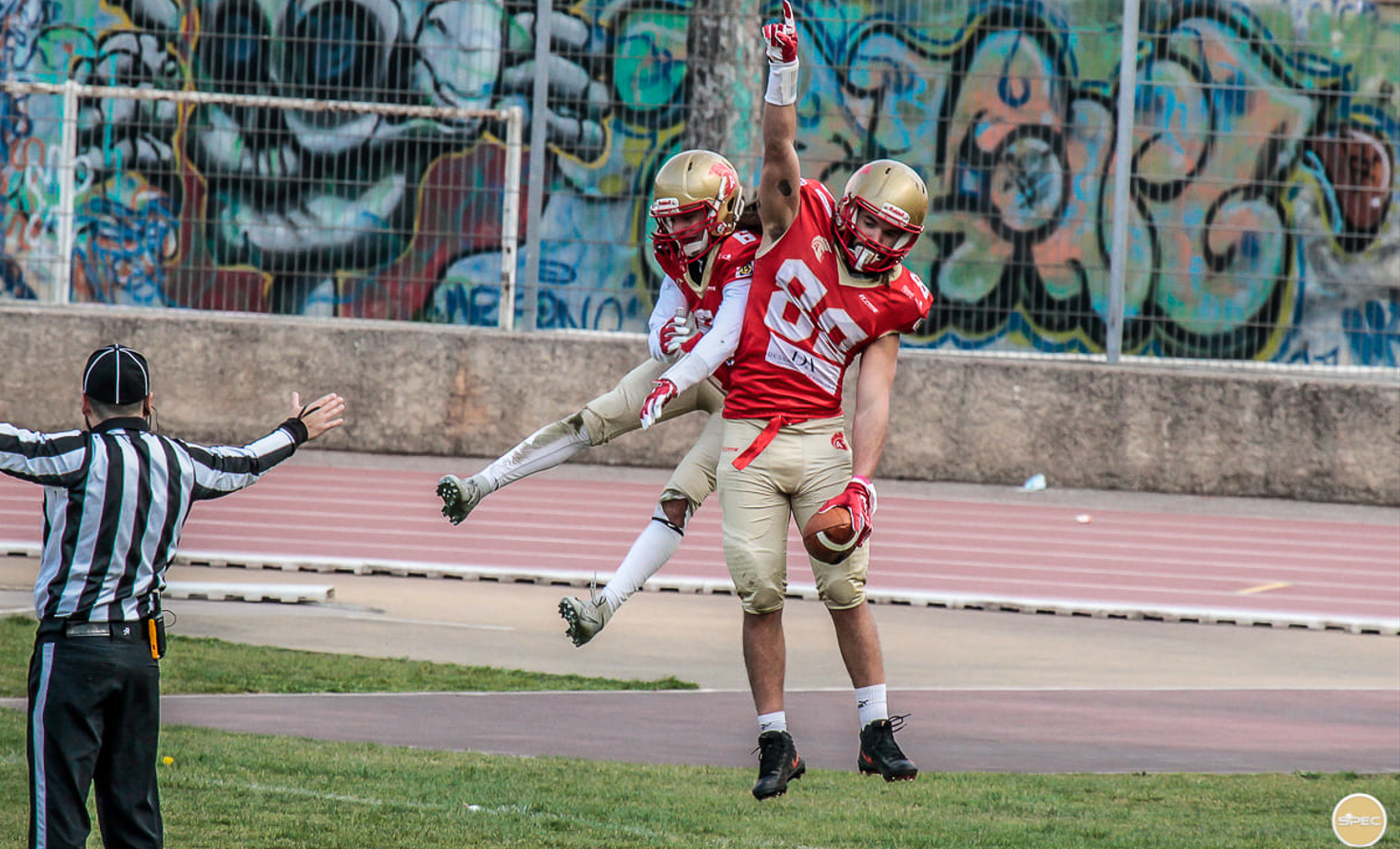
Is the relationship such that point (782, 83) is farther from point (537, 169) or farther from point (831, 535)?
point (537, 169)

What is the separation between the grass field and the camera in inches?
373

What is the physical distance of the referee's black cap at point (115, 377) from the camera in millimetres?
6934

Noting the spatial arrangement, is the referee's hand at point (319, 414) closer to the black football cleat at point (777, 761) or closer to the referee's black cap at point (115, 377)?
the referee's black cap at point (115, 377)

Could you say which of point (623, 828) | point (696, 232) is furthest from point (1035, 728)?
point (696, 232)

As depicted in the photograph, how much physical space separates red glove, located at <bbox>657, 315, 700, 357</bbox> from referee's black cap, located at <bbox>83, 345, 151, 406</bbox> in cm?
180

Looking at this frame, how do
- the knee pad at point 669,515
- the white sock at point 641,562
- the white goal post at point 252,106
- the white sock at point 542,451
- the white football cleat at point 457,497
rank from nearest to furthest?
the white football cleat at point 457,497 < the white sock at point 641,562 < the white sock at point 542,451 < the knee pad at point 669,515 < the white goal post at point 252,106

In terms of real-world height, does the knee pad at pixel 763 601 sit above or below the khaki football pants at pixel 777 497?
below

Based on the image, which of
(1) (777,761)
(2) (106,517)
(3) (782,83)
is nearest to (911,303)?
(3) (782,83)

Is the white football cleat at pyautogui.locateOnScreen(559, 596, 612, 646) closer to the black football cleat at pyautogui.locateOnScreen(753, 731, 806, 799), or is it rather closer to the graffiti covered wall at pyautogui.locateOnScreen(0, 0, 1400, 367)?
the black football cleat at pyautogui.locateOnScreen(753, 731, 806, 799)

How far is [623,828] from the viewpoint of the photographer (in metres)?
9.62

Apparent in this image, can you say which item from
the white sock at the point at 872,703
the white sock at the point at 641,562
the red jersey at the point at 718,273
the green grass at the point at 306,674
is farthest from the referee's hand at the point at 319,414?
the green grass at the point at 306,674

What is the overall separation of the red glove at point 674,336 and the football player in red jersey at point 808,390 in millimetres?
208

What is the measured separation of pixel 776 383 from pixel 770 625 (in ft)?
2.95

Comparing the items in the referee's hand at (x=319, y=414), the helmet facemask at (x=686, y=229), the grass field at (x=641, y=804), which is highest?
the helmet facemask at (x=686, y=229)
